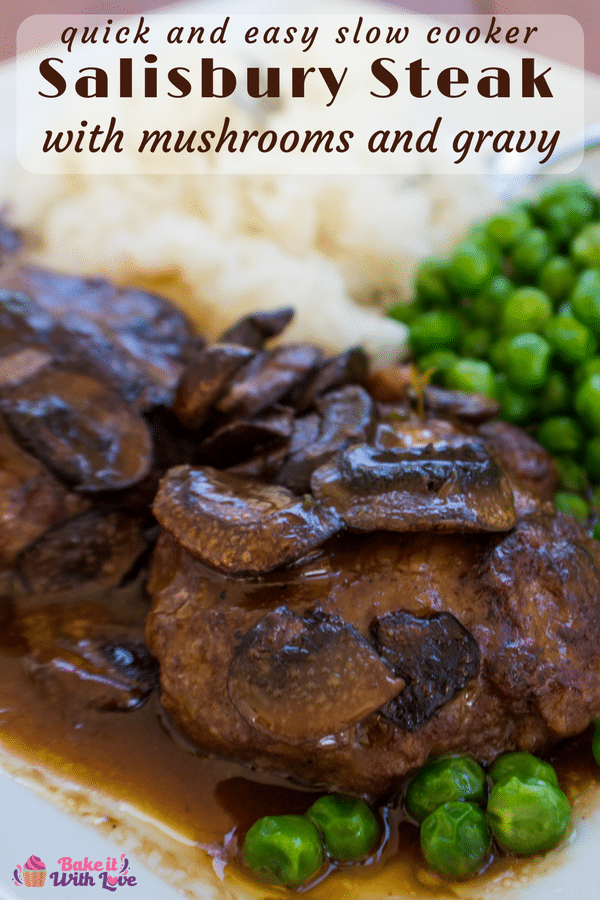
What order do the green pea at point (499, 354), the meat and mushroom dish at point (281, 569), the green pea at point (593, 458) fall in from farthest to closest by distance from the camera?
the green pea at point (499, 354), the green pea at point (593, 458), the meat and mushroom dish at point (281, 569)

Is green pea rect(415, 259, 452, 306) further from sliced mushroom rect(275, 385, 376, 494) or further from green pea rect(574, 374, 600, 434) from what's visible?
sliced mushroom rect(275, 385, 376, 494)

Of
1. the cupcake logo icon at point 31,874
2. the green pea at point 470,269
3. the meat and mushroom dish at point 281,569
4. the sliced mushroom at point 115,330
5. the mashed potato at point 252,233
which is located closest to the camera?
the cupcake logo icon at point 31,874

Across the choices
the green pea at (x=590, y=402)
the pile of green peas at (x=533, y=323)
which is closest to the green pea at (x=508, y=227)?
the pile of green peas at (x=533, y=323)

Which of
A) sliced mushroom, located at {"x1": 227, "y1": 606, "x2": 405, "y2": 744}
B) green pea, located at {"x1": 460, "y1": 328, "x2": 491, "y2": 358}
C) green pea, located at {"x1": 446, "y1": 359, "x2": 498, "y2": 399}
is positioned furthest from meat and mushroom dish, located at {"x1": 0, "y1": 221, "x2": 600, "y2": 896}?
green pea, located at {"x1": 460, "y1": 328, "x2": 491, "y2": 358}

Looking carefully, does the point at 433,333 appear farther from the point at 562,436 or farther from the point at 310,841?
the point at 310,841

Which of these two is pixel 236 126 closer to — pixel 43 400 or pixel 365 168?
pixel 365 168

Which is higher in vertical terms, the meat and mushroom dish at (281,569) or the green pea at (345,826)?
the meat and mushroom dish at (281,569)

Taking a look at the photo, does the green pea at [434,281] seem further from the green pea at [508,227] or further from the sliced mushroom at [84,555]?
the sliced mushroom at [84,555]
